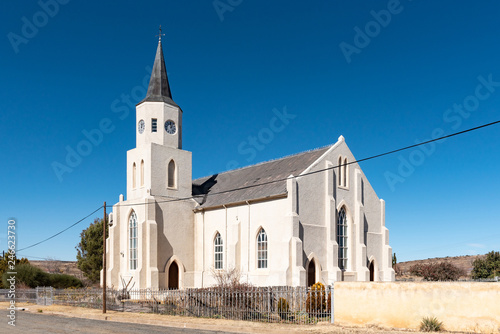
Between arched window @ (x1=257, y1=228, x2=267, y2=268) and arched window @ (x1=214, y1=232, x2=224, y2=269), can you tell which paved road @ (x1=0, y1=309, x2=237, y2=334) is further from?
arched window @ (x1=214, y1=232, x2=224, y2=269)

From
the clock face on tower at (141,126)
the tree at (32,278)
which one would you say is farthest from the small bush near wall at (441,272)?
the tree at (32,278)

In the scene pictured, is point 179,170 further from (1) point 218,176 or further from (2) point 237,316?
(2) point 237,316

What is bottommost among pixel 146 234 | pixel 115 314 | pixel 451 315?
pixel 115 314

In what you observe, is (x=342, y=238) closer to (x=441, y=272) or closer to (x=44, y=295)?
(x=441, y=272)

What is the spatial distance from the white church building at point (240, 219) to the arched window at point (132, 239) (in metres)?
0.08

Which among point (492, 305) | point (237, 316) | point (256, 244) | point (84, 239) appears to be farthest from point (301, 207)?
point (84, 239)

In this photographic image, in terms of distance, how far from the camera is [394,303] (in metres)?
19.0

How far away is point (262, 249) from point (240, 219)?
9.85ft

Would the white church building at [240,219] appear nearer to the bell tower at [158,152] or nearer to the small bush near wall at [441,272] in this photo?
the bell tower at [158,152]

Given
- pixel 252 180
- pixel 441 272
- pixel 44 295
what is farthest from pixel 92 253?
pixel 441 272

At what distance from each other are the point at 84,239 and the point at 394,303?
49600mm

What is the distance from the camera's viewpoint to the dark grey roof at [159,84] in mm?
39094

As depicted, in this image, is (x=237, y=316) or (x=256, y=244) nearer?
(x=237, y=316)

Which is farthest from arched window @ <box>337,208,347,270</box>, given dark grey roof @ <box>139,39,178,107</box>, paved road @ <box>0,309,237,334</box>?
paved road @ <box>0,309,237,334</box>
